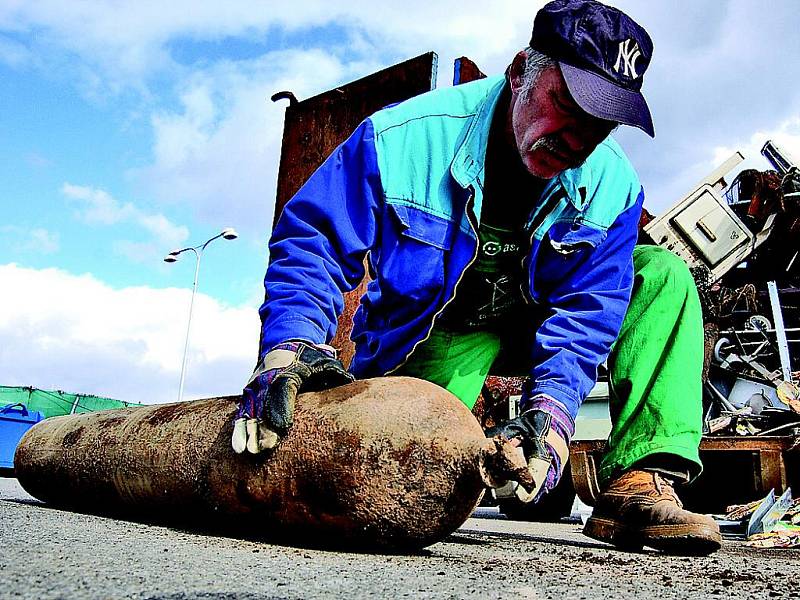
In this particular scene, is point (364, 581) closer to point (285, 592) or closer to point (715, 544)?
point (285, 592)

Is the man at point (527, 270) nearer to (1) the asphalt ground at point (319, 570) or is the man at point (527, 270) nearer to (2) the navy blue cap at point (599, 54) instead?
(2) the navy blue cap at point (599, 54)

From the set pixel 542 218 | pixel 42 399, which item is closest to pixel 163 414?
pixel 542 218

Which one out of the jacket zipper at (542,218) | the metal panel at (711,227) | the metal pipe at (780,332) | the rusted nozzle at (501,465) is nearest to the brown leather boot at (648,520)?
the rusted nozzle at (501,465)

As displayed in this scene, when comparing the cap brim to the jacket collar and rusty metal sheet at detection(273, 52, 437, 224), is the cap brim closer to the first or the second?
the jacket collar

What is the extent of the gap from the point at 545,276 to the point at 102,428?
1.62m

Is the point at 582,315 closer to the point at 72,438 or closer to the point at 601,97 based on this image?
the point at 601,97

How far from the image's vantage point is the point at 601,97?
1.95 meters

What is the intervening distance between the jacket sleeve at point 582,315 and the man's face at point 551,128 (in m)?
0.34

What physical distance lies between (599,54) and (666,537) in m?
1.31

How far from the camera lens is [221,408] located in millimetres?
2092

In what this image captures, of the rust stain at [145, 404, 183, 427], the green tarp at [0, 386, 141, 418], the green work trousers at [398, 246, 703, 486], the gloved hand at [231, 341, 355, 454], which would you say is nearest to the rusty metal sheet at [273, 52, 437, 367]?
the green work trousers at [398, 246, 703, 486]

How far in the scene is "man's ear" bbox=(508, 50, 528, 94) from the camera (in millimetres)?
2187

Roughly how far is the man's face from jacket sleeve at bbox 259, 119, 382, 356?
0.46m

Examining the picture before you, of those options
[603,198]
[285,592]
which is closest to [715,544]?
[603,198]
